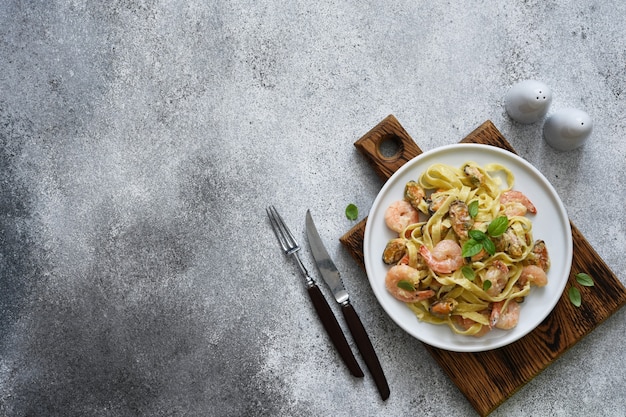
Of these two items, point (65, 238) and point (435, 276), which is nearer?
point (435, 276)

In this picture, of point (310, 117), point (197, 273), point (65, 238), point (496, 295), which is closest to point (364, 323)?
point (496, 295)

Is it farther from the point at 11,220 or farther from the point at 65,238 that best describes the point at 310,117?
the point at 11,220

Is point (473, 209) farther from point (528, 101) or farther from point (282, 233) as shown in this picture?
point (282, 233)

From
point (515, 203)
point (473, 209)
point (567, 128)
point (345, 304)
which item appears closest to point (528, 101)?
point (567, 128)

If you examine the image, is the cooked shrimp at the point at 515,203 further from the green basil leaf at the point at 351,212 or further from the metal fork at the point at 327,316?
the metal fork at the point at 327,316

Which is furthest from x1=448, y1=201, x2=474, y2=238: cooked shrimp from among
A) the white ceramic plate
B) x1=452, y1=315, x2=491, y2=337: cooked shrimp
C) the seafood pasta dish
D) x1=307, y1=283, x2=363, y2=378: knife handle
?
x1=307, y1=283, x2=363, y2=378: knife handle

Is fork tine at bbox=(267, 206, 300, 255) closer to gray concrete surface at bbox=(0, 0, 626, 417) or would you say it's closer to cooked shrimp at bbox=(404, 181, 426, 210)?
gray concrete surface at bbox=(0, 0, 626, 417)

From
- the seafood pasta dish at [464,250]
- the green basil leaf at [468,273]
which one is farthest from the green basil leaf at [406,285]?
the green basil leaf at [468,273]
